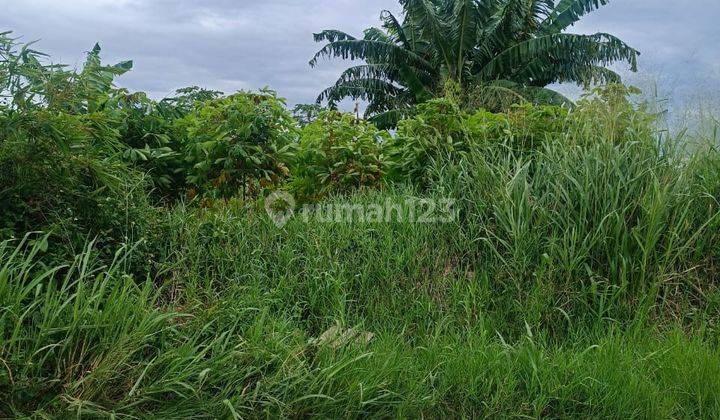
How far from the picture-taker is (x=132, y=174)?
4.93 meters

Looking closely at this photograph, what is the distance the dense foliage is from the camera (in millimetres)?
20578

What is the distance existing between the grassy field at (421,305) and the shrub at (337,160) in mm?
929

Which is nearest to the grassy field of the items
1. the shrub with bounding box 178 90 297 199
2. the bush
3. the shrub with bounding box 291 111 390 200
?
the bush

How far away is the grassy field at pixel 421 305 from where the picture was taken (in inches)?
123

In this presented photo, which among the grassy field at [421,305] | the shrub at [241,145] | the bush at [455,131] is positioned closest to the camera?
the grassy field at [421,305]

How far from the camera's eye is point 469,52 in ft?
72.6

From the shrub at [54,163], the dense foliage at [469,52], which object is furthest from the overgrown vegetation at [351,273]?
the dense foliage at [469,52]

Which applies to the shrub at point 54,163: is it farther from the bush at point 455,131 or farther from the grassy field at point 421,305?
the bush at point 455,131

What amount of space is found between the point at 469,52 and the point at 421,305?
61.5ft

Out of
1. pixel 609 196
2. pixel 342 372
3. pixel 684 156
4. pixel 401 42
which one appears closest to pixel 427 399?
pixel 342 372

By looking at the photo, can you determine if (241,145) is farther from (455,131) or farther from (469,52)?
(469,52)

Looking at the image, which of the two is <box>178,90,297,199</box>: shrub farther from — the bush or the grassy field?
the bush

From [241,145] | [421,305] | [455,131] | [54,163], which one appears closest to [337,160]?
[241,145]

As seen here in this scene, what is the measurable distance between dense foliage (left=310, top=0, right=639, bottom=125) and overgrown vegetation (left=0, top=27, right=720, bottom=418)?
13906 mm
